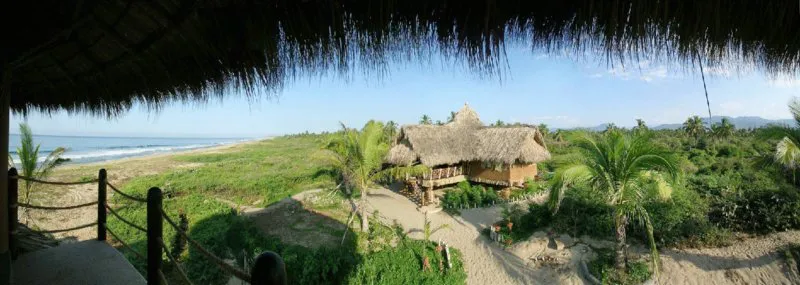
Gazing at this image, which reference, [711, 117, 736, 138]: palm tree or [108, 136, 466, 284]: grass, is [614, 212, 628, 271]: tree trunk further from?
[711, 117, 736, 138]: palm tree

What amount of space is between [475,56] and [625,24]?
38 centimetres

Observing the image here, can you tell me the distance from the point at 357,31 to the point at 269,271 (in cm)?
74

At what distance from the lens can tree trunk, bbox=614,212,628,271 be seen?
7.87 meters

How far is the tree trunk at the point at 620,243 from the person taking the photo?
310 inches

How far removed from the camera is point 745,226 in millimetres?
9883

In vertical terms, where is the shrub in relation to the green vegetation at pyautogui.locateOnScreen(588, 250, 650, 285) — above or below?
above

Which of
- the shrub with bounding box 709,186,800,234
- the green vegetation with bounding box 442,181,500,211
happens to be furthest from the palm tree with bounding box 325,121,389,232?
the shrub with bounding box 709,186,800,234

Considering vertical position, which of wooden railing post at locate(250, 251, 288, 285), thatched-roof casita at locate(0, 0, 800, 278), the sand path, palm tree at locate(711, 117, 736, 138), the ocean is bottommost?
the sand path

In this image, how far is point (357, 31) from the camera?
1140mm

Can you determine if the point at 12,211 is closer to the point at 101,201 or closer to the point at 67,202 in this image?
the point at 101,201

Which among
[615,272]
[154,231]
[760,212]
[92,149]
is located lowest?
[615,272]

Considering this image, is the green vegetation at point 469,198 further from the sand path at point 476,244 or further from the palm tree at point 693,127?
the palm tree at point 693,127

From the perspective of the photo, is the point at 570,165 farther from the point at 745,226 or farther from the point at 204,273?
the point at 204,273

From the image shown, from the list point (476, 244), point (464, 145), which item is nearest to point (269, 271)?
point (476, 244)
